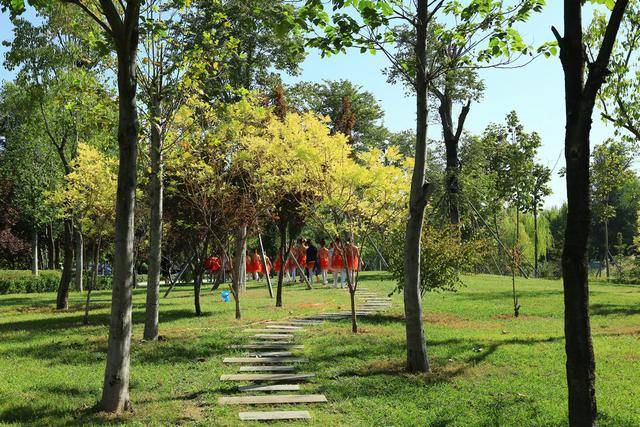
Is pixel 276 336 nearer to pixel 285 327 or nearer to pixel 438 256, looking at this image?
pixel 285 327

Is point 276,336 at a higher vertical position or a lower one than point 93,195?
lower

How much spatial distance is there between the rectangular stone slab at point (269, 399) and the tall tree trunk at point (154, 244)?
13.2 feet

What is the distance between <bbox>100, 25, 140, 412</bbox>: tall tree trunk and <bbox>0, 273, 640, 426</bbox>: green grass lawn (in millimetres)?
363

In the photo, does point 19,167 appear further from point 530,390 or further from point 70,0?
point 530,390

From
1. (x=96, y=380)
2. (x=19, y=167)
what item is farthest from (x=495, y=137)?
(x=19, y=167)

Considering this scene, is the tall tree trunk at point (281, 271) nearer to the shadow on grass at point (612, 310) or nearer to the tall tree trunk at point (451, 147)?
Result: the shadow on grass at point (612, 310)

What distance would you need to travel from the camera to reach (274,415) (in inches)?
239

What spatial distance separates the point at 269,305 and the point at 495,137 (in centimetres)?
1092

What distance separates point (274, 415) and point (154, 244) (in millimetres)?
5147

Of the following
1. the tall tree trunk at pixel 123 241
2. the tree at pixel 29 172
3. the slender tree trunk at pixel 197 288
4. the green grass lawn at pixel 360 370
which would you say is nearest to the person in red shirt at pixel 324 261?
the green grass lawn at pixel 360 370

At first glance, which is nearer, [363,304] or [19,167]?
[363,304]

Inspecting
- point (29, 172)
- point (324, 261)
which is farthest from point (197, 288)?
point (29, 172)

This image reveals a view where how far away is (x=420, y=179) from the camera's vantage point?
26.0 feet

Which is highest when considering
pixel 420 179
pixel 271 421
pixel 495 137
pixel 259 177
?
pixel 495 137
